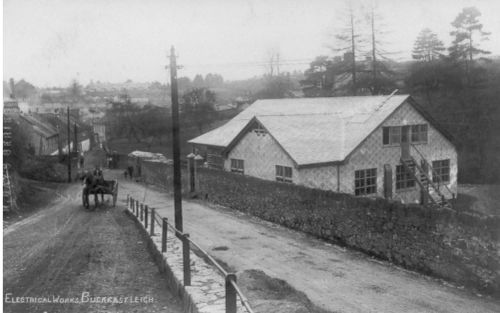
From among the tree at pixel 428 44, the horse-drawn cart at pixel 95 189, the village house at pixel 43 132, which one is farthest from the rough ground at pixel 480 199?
the village house at pixel 43 132

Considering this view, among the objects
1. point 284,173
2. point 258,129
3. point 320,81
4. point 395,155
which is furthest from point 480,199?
point 320,81

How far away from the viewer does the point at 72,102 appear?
76375 millimetres

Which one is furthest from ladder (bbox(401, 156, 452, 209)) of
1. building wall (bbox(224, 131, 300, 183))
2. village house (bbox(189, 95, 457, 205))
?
building wall (bbox(224, 131, 300, 183))

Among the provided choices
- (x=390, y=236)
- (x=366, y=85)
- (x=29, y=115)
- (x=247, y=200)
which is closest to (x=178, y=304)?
Result: (x=390, y=236)

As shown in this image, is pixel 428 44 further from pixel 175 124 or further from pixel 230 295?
pixel 230 295

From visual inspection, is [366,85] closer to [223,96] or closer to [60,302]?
[60,302]

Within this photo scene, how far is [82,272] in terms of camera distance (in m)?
9.63

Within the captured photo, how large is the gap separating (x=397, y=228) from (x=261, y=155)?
12804mm

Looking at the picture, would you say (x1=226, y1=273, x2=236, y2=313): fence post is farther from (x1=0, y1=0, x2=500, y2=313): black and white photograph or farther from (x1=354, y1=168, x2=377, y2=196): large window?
(x1=354, y1=168, x2=377, y2=196): large window

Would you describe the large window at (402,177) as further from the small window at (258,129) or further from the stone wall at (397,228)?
the stone wall at (397,228)

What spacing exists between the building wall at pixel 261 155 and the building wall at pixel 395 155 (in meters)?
2.96

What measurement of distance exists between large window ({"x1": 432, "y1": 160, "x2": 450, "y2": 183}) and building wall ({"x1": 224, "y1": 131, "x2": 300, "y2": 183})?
983cm

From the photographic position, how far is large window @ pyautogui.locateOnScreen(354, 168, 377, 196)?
2500 centimetres

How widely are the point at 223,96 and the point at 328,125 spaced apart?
64.6 meters
